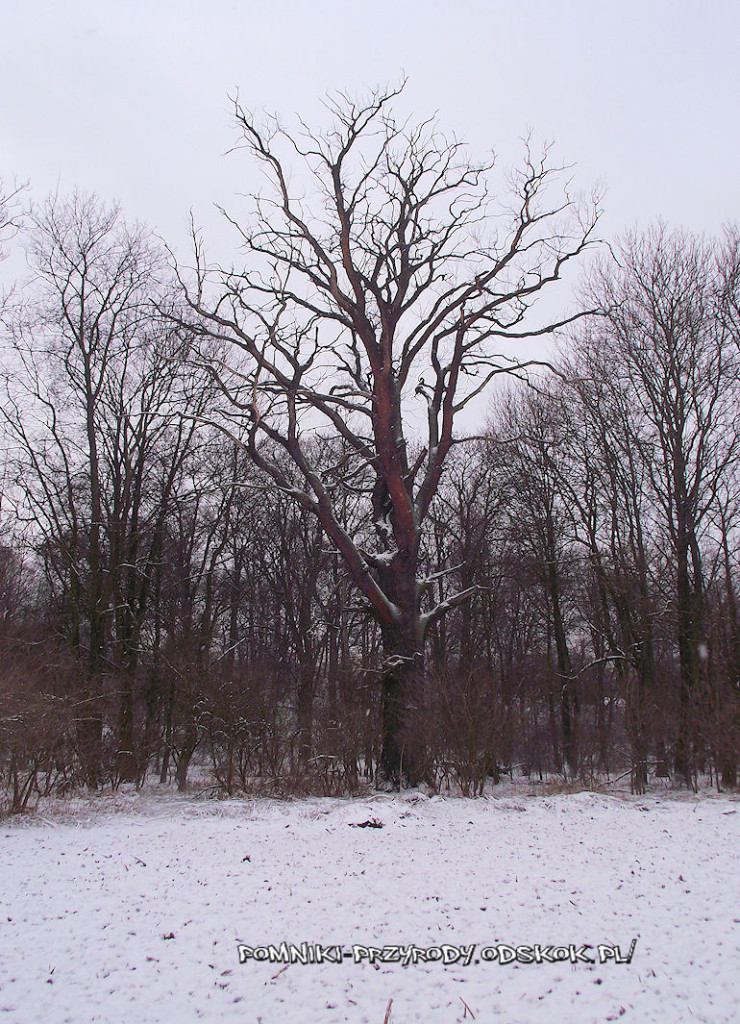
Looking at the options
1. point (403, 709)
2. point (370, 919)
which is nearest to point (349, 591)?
point (403, 709)

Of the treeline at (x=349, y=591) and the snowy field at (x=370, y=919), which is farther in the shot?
the treeline at (x=349, y=591)

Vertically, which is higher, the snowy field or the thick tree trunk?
the thick tree trunk

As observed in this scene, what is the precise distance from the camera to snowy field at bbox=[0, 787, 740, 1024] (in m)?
3.81

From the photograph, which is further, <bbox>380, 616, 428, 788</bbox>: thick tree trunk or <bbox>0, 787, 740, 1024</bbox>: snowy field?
<bbox>380, 616, 428, 788</bbox>: thick tree trunk

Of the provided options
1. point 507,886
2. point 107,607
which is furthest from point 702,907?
point 107,607

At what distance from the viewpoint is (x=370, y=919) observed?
5141mm

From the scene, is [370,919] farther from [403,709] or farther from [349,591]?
[349,591]

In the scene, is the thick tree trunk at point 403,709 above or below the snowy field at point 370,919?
above

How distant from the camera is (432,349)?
15.1m

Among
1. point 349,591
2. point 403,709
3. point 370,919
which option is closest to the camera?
point 370,919

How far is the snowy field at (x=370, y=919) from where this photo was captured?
3.81m

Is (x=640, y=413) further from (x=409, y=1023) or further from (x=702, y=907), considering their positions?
(x=409, y=1023)

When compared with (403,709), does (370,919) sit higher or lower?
lower

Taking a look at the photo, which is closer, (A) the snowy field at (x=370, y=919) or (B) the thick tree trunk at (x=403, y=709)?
(A) the snowy field at (x=370, y=919)
